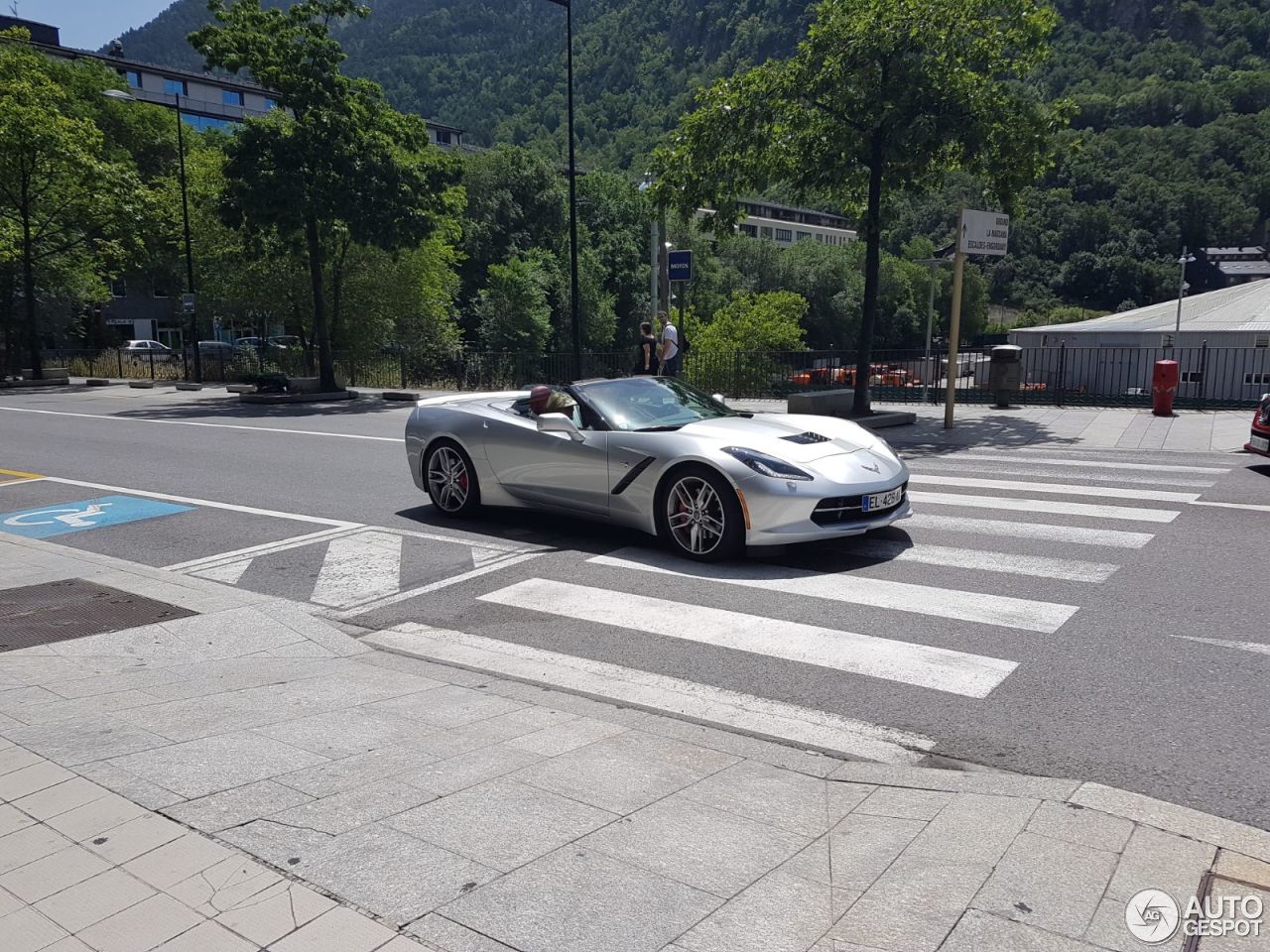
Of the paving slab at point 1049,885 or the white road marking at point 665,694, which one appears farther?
the white road marking at point 665,694

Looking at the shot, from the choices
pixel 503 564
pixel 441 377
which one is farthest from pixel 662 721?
pixel 441 377

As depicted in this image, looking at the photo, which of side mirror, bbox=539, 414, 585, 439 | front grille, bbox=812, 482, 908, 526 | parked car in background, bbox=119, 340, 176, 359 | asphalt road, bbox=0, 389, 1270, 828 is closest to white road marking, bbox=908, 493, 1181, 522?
asphalt road, bbox=0, 389, 1270, 828

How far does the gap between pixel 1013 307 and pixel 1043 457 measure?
118346 mm

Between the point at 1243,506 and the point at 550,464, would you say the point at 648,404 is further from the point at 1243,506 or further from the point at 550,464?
the point at 1243,506

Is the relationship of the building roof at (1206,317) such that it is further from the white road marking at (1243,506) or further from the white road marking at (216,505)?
the white road marking at (216,505)

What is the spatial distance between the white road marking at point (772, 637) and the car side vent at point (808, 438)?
1882mm

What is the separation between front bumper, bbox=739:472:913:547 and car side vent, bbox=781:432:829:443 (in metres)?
0.58

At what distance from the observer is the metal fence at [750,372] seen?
21516 millimetres

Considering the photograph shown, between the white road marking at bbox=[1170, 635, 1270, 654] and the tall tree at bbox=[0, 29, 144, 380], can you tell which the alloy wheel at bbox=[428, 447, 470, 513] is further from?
the tall tree at bbox=[0, 29, 144, 380]

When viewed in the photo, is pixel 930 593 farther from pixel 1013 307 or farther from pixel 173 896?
pixel 1013 307

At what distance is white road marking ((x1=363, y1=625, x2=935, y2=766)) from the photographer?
416 centimetres

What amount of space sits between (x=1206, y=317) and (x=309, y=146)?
157 ft

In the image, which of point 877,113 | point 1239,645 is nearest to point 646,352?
point 877,113

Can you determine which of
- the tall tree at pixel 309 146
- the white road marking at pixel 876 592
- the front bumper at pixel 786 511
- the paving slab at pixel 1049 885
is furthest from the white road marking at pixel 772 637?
the tall tree at pixel 309 146
